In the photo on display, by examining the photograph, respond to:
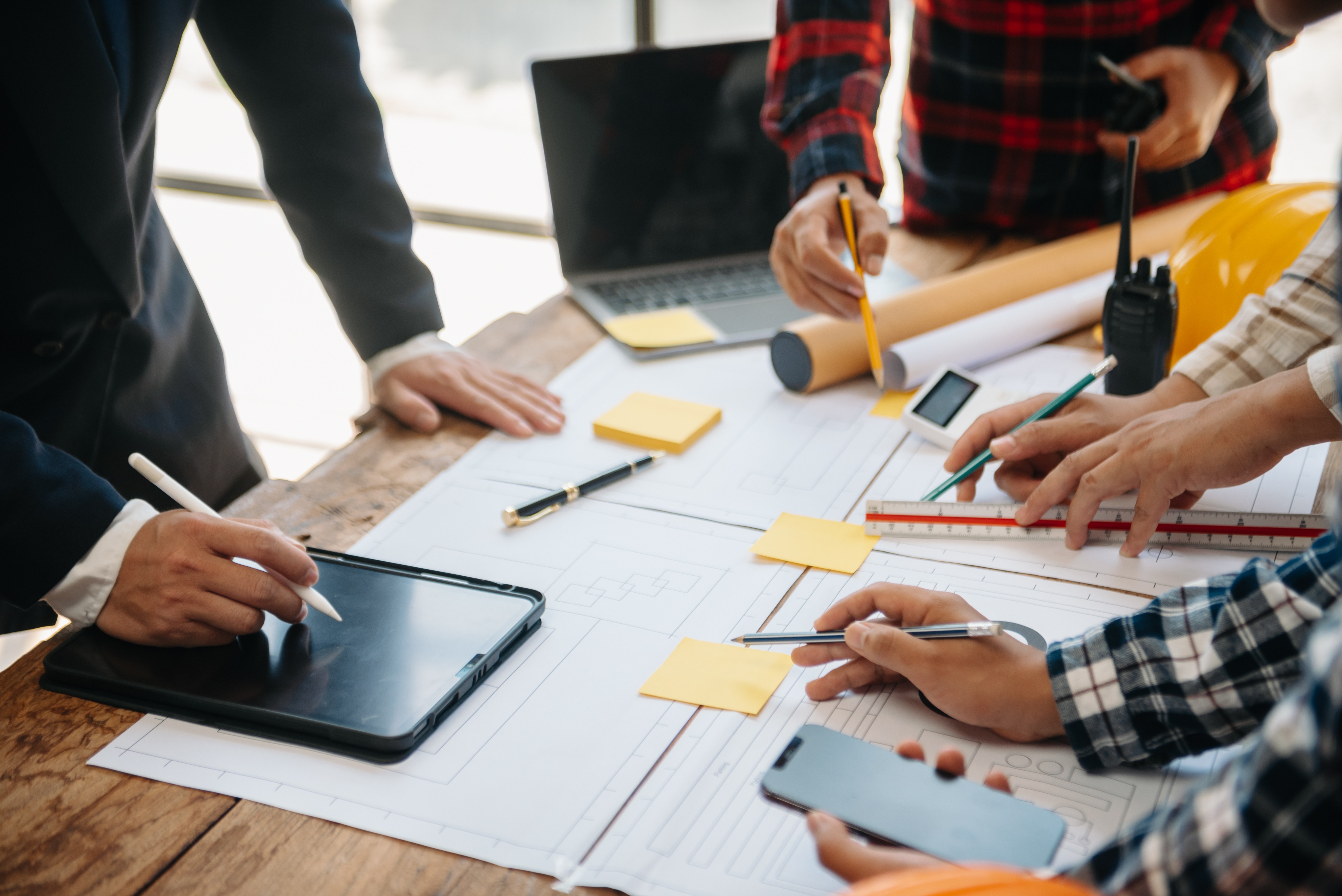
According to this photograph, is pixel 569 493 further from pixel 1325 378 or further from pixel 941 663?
pixel 1325 378

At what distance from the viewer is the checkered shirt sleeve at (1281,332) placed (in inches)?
44.4

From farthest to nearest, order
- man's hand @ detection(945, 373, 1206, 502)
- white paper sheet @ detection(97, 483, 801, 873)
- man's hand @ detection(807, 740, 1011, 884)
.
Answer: man's hand @ detection(945, 373, 1206, 502) < white paper sheet @ detection(97, 483, 801, 873) < man's hand @ detection(807, 740, 1011, 884)

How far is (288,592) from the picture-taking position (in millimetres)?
916

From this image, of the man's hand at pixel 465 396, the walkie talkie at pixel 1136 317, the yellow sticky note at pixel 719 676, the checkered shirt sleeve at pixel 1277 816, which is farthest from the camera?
the man's hand at pixel 465 396

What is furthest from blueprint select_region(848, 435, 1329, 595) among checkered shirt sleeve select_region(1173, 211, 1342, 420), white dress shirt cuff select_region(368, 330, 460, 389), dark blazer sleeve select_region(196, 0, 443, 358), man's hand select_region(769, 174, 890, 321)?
dark blazer sleeve select_region(196, 0, 443, 358)

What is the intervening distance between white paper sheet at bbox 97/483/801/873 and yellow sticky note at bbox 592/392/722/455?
7.3 inches

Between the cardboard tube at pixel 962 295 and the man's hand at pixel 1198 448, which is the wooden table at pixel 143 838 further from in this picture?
the cardboard tube at pixel 962 295

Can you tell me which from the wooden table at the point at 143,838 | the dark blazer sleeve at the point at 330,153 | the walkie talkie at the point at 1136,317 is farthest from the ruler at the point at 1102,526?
the dark blazer sleeve at the point at 330,153

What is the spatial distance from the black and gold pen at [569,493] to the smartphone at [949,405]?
1.10 feet

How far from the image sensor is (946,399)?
4.33ft

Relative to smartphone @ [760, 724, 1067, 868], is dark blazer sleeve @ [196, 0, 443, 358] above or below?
above

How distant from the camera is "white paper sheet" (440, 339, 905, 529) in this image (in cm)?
118

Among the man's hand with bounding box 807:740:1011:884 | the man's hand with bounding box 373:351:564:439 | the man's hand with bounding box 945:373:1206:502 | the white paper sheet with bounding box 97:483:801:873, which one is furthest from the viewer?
the man's hand with bounding box 373:351:564:439

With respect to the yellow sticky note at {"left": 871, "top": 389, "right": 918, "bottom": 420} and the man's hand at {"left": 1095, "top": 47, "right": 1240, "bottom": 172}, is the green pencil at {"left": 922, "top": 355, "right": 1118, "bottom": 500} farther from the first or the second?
the man's hand at {"left": 1095, "top": 47, "right": 1240, "bottom": 172}
